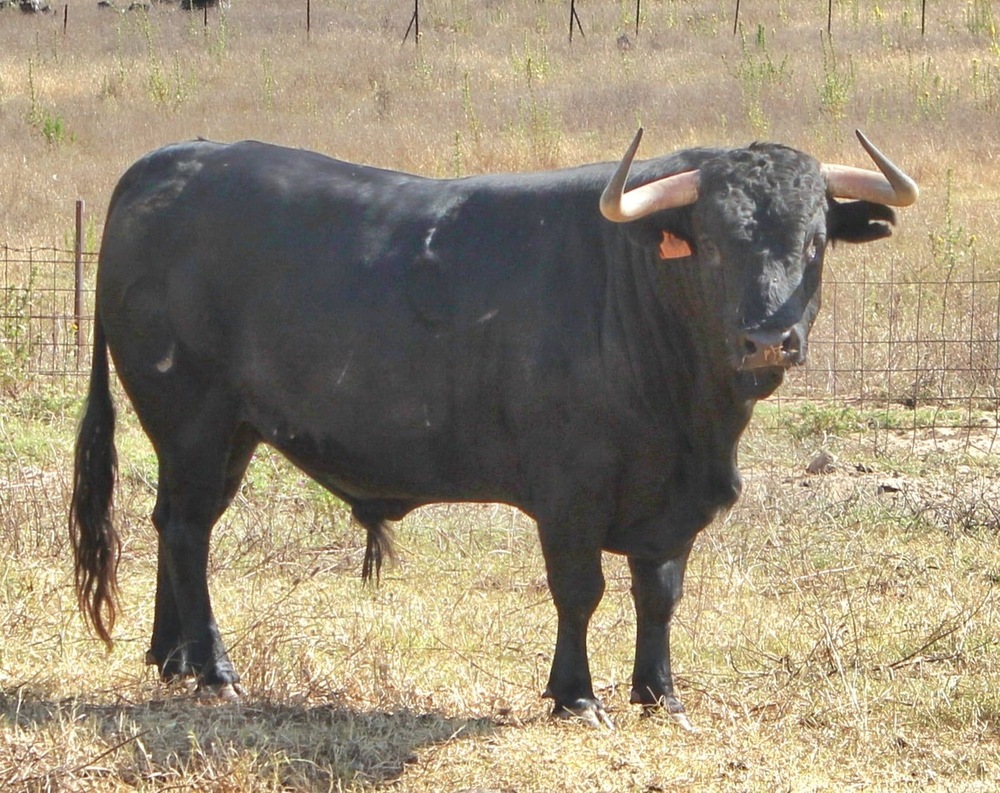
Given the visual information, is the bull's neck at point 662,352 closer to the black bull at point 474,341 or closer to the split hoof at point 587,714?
the black bull at point 474,341

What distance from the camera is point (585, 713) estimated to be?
4.96m

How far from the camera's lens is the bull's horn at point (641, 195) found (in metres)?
4.41

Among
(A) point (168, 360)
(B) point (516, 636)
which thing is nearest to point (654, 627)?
(B) point (516, 636)

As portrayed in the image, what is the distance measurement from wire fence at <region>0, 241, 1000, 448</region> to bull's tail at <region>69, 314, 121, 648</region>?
4.52 m

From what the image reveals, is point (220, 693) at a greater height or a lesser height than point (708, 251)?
lesser

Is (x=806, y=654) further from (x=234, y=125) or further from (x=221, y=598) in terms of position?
(x=234, y=125)

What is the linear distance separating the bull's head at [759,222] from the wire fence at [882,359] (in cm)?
509

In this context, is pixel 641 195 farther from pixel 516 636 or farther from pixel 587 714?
pixel 516 636

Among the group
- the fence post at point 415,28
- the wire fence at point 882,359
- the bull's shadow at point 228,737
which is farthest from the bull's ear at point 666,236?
the fence post at point 415,28

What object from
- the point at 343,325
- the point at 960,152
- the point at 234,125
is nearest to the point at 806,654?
the point at 343,325

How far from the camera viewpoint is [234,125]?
2384 centimetres

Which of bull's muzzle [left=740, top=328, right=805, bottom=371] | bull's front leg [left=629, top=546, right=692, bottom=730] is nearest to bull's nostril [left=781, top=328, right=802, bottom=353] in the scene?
bull's muzzle [left=740, top=328, right=805, bottom=371]

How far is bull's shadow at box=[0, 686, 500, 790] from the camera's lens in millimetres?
4395

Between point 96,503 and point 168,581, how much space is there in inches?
18.4
